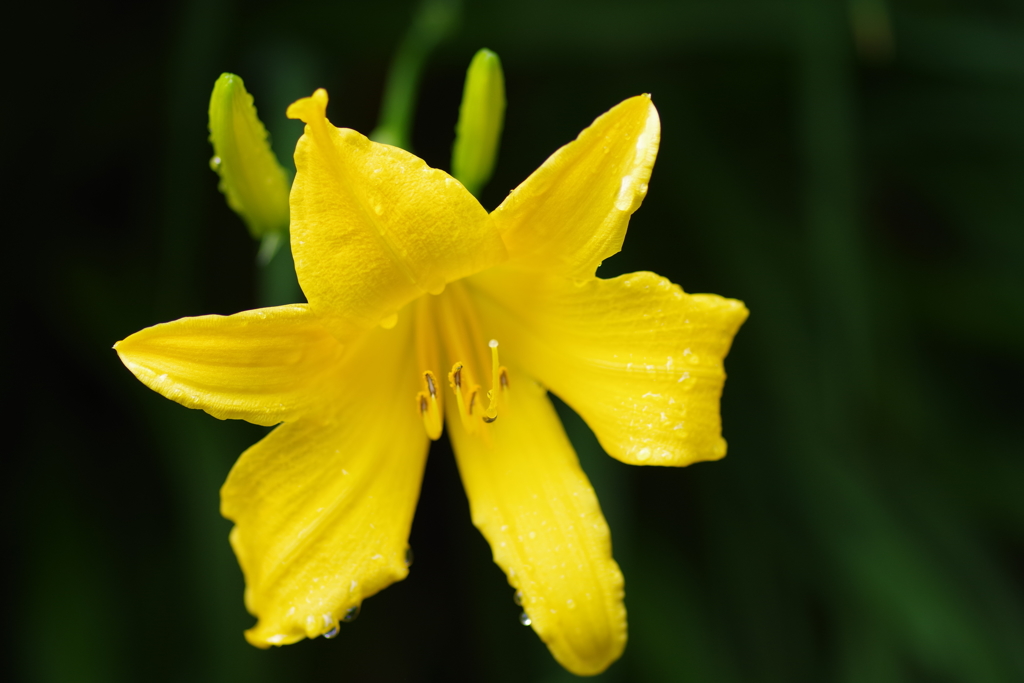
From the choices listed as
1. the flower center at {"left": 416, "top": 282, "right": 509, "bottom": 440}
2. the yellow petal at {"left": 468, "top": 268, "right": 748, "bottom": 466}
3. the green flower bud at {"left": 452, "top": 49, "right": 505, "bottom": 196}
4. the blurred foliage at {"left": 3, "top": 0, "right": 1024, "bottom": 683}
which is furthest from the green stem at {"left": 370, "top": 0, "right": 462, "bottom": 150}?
the yellow petal at {"left": 468, "top": 268, "right": 748, "bottom": 466}

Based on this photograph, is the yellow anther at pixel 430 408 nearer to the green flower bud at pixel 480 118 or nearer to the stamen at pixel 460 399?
the stamen at pixel 460 399

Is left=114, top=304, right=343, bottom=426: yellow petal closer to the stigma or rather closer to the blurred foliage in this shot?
the stigma

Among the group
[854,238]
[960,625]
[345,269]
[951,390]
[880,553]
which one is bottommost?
A: [960,625]

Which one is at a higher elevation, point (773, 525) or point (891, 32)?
point (891, 32)

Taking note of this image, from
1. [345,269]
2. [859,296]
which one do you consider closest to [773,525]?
[859,296]

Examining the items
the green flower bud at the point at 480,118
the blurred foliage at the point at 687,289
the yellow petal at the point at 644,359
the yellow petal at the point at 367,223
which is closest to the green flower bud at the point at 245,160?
the yellow petal at the point at 367,223

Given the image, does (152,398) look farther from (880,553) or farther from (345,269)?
(880,553)

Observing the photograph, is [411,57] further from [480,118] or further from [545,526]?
[545,526]
